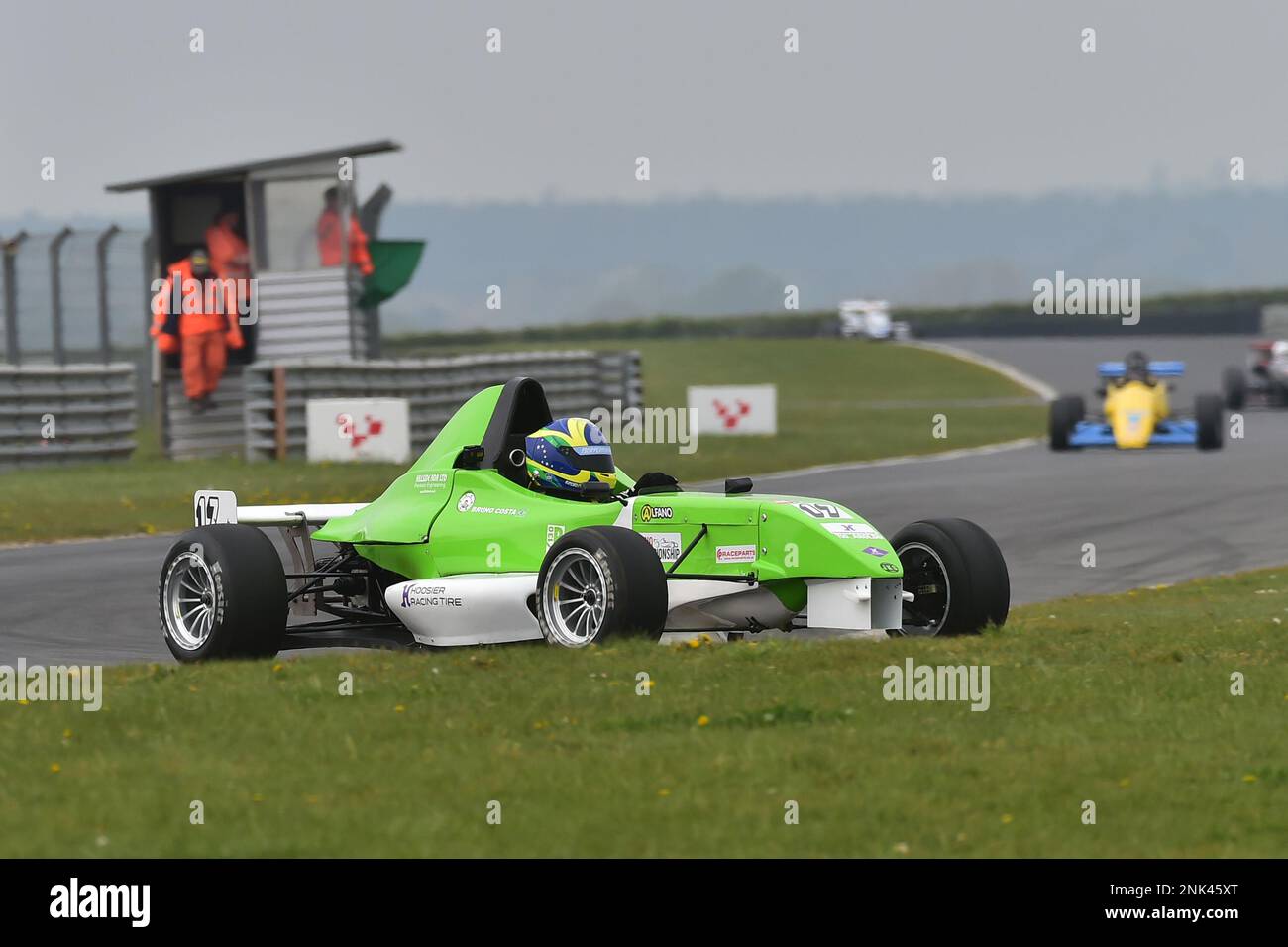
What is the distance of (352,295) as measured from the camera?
1209 inches

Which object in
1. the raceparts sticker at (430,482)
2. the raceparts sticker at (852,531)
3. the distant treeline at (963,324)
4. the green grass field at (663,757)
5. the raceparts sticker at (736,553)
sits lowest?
the green grass field at (663,757)

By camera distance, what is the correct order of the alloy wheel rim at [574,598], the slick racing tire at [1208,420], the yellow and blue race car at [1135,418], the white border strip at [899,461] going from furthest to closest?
the yellow and blue race car at [1135,418]
the slick racing tire at [1208,420]
the white border strip at [899,461]
the alloy wheel rim at [574,598]

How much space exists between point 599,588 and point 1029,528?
32.5ft

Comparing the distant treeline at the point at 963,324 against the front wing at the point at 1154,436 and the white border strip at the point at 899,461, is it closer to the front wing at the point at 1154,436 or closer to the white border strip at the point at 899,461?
the white border strip at the point at 899,461

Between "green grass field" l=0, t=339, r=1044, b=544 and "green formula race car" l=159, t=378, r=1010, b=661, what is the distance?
8.68 meters

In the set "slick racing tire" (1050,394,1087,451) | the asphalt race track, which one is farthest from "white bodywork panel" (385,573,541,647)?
"slick racing tire" (1050,394,1087,451)

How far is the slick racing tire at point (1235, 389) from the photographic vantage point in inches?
1531

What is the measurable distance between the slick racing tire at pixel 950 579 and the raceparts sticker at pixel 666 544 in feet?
3.80

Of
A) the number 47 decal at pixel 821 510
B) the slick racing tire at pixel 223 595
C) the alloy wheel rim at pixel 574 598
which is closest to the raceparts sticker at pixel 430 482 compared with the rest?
the slick racing tire at pixel 223 595

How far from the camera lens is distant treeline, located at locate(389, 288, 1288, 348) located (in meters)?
69.0

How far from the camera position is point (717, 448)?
30.5 m

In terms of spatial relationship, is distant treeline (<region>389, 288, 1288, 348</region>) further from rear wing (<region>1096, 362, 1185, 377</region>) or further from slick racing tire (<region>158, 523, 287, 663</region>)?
slick racing tire (<region>158, 523, 287, 663</region>)

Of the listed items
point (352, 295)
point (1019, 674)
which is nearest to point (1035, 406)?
point (352, 295)
